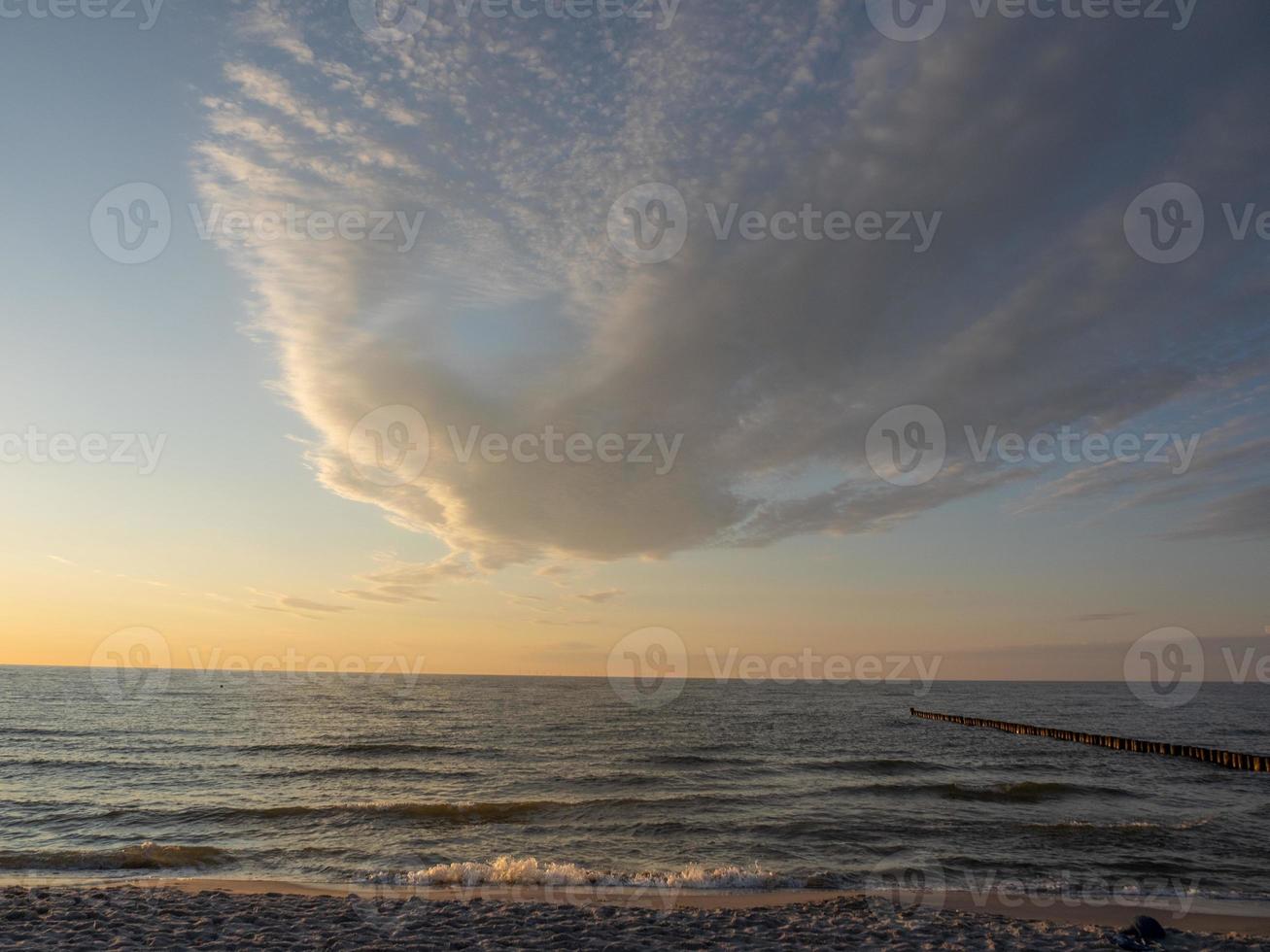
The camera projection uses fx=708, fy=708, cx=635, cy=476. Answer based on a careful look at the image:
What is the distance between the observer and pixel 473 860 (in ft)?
67.0

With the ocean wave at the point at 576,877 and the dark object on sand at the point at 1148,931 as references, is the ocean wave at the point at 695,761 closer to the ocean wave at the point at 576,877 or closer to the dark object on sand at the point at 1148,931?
the ocean wave at the point at 576,877

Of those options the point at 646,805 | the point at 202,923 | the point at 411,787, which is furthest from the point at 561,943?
the point at 411,787

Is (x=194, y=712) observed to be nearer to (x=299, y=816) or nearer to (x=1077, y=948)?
(x=299, y=816)

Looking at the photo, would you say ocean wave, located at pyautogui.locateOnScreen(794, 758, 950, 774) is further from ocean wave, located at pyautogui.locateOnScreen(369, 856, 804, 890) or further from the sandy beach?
the sandy beach

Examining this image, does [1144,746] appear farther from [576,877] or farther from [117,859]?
[117,859]

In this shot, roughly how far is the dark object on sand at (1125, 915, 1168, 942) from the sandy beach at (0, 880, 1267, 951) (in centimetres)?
25

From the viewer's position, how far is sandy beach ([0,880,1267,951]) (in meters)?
12.7

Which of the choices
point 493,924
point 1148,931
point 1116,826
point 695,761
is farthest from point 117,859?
point 1116,826

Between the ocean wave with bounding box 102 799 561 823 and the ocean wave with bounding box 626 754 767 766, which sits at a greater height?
the ocean wave with bounding box 102 799 561 823

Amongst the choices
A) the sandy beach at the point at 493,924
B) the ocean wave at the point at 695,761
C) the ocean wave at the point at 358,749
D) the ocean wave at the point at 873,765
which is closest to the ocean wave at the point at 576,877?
the sandy beach at the point at 493,924

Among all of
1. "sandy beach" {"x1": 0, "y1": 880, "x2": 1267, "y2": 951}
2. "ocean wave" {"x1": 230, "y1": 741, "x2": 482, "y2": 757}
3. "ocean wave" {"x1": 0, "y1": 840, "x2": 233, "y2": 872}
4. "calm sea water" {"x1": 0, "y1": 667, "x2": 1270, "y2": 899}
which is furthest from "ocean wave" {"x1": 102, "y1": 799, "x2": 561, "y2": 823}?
"ocean wave" {"x1": 230, "y1": 741, "x2": 482, "y2": 757}

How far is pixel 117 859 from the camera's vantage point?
66.9ft

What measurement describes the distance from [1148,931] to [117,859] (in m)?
25.8

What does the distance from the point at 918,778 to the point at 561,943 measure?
30173 mm
